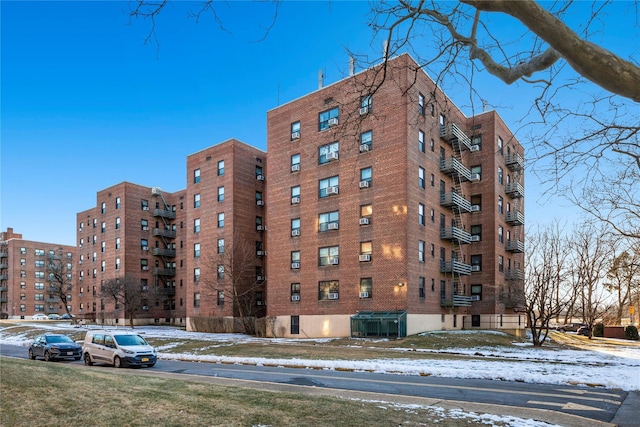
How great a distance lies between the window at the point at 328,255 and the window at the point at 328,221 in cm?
166

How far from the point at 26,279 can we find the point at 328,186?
97.2 m

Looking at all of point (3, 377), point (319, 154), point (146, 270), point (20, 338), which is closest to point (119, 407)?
point (3, 377)

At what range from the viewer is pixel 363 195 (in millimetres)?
35500

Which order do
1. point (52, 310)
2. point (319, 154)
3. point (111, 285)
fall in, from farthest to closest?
point (52, 310), point (111, 285), point (319, 154)

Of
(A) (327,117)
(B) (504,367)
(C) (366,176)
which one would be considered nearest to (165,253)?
(A) (327,117)

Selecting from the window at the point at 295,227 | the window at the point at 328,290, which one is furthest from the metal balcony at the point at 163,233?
the window at the point at 328,290

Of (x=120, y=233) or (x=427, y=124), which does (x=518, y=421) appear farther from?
(x=120, y=233)

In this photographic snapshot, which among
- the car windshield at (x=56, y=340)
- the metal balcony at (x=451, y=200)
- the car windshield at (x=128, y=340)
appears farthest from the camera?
the metal balcony at (x=451, y=200)

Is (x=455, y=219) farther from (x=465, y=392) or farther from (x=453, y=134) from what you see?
(x=465, y=392)

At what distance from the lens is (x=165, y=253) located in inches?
2687

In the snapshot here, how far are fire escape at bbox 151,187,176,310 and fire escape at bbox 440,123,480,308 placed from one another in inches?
1741

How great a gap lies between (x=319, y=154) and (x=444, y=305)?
1657 cm

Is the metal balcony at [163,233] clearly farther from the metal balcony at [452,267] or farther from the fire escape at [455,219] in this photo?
the metal balcony at [452,267]

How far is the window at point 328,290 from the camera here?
36.4 m
